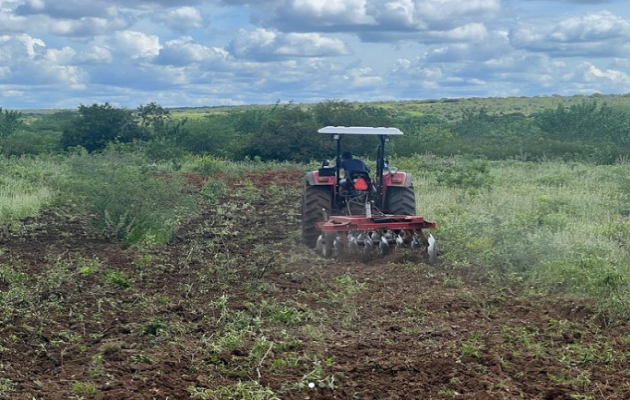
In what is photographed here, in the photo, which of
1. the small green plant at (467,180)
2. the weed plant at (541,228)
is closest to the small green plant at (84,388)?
the weed plant at (541,228)

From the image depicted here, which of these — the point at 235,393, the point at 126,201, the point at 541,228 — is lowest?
the point at 541,228

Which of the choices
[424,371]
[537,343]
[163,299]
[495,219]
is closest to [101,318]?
[163,299]

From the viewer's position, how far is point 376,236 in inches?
486

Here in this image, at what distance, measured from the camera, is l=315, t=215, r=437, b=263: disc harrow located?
1211 centimetres

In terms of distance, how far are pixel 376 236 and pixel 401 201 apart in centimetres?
167

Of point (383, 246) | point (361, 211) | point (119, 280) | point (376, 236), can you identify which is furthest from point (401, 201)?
point (119, 280)

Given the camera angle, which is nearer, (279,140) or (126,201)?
(126,201)

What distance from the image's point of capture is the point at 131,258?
1223 centimetres

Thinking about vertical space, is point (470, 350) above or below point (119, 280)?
above

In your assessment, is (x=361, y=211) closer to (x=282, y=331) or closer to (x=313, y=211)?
(x=313, y=211)

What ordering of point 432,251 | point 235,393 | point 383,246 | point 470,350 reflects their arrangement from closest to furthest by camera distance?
1. point 235,393
2. point 470,350
3. point 432,251
4. point 383,246

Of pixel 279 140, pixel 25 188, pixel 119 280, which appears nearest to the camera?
pixel 119 280

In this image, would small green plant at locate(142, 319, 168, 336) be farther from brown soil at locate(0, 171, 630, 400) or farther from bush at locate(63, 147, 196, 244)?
bush at locate(63, 147, 196, 244)

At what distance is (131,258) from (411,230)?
3852 mm
